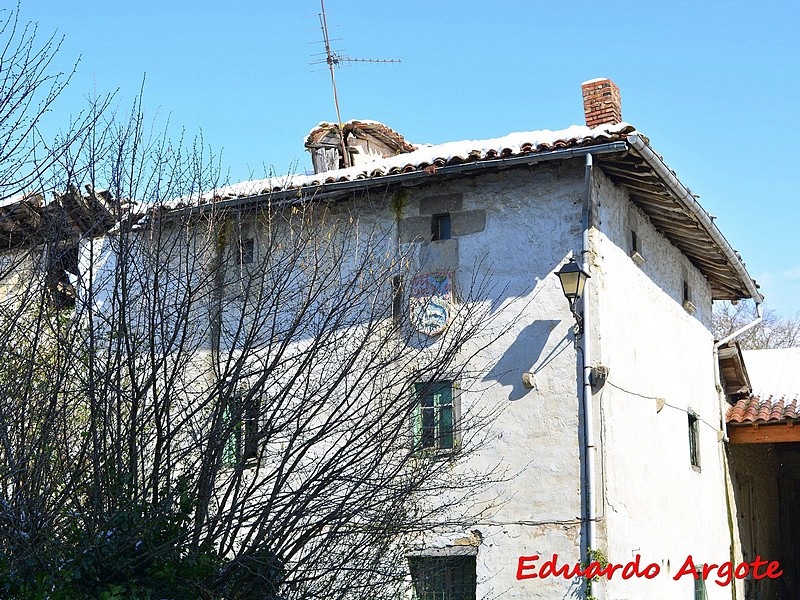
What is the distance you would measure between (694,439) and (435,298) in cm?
494

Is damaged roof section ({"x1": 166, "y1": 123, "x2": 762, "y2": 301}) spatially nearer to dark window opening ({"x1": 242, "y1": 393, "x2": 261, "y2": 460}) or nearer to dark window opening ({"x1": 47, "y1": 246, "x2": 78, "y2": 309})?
dark window opening ({"x1": 47, "y1": 246, "x2": 78, "y2": 309})

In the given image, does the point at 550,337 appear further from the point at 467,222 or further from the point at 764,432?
the point at 764,432

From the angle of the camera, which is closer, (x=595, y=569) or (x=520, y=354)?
(x=595, y=569)

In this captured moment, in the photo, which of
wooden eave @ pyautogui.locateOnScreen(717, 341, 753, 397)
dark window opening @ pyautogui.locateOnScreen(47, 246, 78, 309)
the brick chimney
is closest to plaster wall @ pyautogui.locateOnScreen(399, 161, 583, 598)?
the brick chimney

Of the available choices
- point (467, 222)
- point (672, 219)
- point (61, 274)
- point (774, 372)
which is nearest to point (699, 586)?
point (672, 219)

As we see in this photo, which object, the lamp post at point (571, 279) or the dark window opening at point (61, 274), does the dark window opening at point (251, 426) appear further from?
the lamp post at point (571, 279)

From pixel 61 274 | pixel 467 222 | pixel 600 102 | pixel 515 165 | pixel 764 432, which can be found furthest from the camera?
pixel 764 432

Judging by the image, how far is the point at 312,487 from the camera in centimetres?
762

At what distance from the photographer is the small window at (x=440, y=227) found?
37.9ft

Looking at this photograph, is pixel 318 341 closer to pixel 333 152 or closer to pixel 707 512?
pixel 333 152

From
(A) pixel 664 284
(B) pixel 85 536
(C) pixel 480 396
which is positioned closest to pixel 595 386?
(C) pixel 480 396

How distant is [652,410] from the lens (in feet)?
39.8

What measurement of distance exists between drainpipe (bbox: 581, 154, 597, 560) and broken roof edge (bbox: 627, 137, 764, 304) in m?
0.51

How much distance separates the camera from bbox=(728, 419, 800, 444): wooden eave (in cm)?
1407
